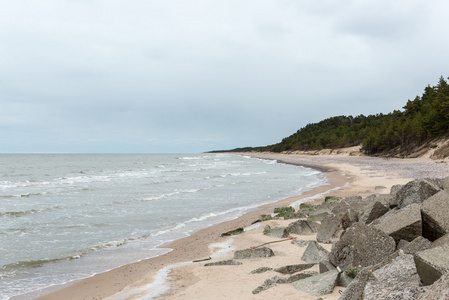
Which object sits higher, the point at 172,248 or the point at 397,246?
the point at 397,246

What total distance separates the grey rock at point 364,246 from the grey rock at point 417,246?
0.31 m

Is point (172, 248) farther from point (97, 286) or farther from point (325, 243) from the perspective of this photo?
point (325, 243)

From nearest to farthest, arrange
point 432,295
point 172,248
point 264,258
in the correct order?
point 432,295 → point 264,258 → point 172,248

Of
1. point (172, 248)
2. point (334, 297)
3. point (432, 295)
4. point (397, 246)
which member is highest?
point (432, 295)

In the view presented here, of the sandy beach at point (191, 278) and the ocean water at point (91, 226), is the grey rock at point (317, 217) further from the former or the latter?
the ocean water at point (91, 226)

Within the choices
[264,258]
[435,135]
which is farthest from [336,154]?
[264,258]

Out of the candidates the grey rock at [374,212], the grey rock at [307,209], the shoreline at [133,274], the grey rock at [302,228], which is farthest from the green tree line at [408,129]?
the shoreline at [133,274]

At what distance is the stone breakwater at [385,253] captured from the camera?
13.6ft

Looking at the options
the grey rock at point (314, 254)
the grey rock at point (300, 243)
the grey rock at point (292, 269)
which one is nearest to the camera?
the grey rock at point (292, 269)

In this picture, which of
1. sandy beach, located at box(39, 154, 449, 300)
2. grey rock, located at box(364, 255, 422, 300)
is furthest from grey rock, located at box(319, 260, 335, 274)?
grey rock, located at box(364, 255, 422, 300)

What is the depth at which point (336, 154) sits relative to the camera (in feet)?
357

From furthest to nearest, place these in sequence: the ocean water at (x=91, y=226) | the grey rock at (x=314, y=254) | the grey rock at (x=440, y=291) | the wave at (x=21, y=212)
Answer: the wave at (x=21, y=212) < the ocean water at (x=91, y=226) < the grey rock at (x=314, y=254) < the grey rock at (x=440, y=291)

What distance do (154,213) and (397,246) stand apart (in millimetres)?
14761

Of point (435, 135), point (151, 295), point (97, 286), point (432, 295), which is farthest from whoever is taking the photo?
point (435, 135)
